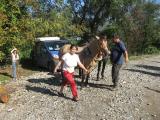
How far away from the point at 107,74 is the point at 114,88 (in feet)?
14.2

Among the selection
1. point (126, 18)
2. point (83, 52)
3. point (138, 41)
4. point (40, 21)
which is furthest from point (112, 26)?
point (83, 52)

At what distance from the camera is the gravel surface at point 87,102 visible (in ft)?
41.4

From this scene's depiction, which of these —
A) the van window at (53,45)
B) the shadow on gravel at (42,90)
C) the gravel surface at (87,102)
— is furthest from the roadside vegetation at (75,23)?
the gravel surface at (87,102)

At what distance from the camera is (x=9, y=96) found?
50.8 ft

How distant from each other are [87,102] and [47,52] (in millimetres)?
11067

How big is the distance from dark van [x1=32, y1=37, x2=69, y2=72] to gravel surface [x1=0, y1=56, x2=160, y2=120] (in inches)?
212

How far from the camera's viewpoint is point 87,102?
46.2 ft

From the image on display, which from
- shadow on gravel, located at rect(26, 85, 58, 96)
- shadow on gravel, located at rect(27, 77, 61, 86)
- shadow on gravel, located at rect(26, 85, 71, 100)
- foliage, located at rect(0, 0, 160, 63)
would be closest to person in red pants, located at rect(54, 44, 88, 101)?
shadow on gravel, located at rect(26, 85, 71, 100)

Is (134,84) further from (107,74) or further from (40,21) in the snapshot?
(40,21)

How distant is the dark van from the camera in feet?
78.9

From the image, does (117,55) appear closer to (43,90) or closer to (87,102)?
(87,102)

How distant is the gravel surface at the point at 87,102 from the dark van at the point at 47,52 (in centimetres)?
538

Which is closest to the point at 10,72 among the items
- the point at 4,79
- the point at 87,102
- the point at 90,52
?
the point at 4,79

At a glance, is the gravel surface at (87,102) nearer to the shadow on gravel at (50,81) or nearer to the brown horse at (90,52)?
the shadow on gravel at (50,81)
